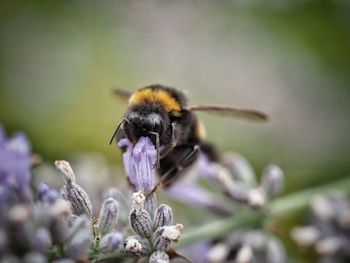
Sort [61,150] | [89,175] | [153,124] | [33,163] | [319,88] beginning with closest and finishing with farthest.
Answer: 1. [153,124]
2. [33,163]
3. [89,175]
4. [61,150]
5. [319,88]

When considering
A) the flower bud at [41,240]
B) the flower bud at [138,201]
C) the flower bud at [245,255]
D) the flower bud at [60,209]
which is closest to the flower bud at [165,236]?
the flower bud at [138,201]

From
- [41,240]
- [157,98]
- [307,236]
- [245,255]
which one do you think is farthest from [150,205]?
[307,236]

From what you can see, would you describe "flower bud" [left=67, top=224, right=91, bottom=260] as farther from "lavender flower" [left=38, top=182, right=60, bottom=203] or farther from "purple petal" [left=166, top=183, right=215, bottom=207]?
"purple petal" [left=166, top=183, right=215, bottom=207]

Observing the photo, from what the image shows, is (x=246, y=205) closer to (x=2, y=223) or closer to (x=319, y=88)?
(x=2, y=223)

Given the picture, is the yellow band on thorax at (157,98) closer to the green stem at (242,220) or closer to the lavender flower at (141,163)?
the lavender flower at (141,163)

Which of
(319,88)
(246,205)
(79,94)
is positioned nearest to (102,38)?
(79,94)
